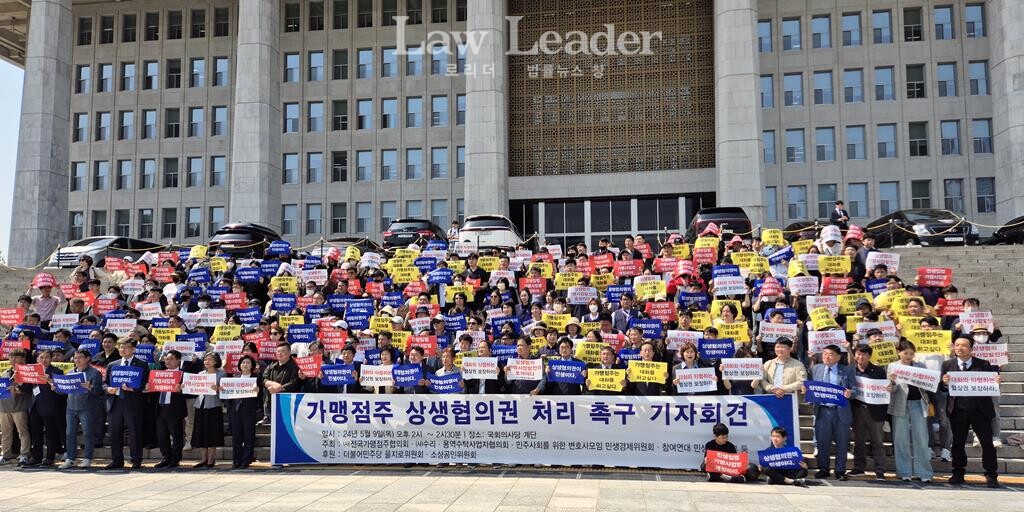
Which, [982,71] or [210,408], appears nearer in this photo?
[210,408]

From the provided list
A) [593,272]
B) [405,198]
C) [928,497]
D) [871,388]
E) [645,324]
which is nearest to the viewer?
[928,497]

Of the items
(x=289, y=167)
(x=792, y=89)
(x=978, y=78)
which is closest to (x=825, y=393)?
(x=792, y=89)

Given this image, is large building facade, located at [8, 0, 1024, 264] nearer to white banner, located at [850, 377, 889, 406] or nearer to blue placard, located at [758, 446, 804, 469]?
white banner, located at [850, 377, 889, 406]

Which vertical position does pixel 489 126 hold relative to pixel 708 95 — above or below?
below

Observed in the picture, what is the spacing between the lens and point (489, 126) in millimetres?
36969

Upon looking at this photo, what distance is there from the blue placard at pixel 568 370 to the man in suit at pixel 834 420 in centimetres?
306

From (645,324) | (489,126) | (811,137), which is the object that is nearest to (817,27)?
(811,137)

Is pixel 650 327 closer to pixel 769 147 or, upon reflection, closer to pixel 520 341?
pixel 520 341

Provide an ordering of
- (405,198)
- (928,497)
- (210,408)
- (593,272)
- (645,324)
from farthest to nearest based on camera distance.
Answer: (405,198) < (593,272) < (645,324) < (210,408) < (928,497)

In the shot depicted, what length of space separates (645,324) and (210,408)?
6850 mm

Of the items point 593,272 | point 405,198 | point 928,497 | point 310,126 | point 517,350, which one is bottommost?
point 928,497

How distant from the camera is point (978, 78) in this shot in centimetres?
4009

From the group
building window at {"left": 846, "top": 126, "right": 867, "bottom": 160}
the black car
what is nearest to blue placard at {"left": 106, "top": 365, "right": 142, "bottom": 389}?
the black car

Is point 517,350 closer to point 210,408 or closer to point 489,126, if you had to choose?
point 210,408
